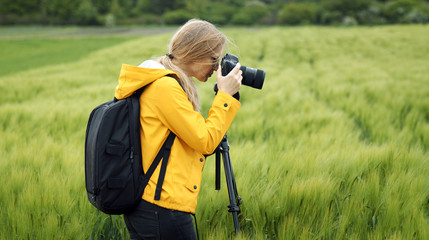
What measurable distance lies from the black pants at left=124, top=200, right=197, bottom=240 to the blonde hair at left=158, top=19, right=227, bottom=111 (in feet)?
1.59

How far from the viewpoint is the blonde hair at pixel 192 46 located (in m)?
1.35

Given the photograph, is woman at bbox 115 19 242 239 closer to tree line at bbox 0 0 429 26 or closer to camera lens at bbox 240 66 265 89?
camera lens at bbox 240 66 265 89

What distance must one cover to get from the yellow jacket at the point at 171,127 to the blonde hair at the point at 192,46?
0.35ft

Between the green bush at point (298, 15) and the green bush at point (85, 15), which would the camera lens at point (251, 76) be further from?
the green bush at point (85, 15)

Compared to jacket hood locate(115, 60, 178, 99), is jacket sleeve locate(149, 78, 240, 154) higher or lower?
lower

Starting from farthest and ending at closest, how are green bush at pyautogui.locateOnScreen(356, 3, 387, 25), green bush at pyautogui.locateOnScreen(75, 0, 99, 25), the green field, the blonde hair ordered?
green bush at pyautogui.locateOnScreen(75, 0, 99, 25) → green bush at pyautogui.locateOnScreen(356, 3, 387, 25) → the green field → the blonde hair

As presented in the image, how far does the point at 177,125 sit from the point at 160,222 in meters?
0.40

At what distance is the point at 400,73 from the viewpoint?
8.36 metres

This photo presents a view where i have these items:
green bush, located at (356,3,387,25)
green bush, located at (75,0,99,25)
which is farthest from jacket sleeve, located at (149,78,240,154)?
green bush, located at (75,0,99,25)

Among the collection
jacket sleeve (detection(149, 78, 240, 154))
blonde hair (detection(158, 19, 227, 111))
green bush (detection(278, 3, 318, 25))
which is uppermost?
green bush (detection(278, 3, 318, 25))

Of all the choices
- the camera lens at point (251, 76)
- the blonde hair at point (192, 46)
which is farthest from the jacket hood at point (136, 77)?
the camera lens at point (251, 76)

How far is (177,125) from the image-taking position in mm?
1239

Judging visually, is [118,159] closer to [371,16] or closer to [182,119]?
[182,119]

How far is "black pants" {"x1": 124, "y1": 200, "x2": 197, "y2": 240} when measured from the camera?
4.15 feet
